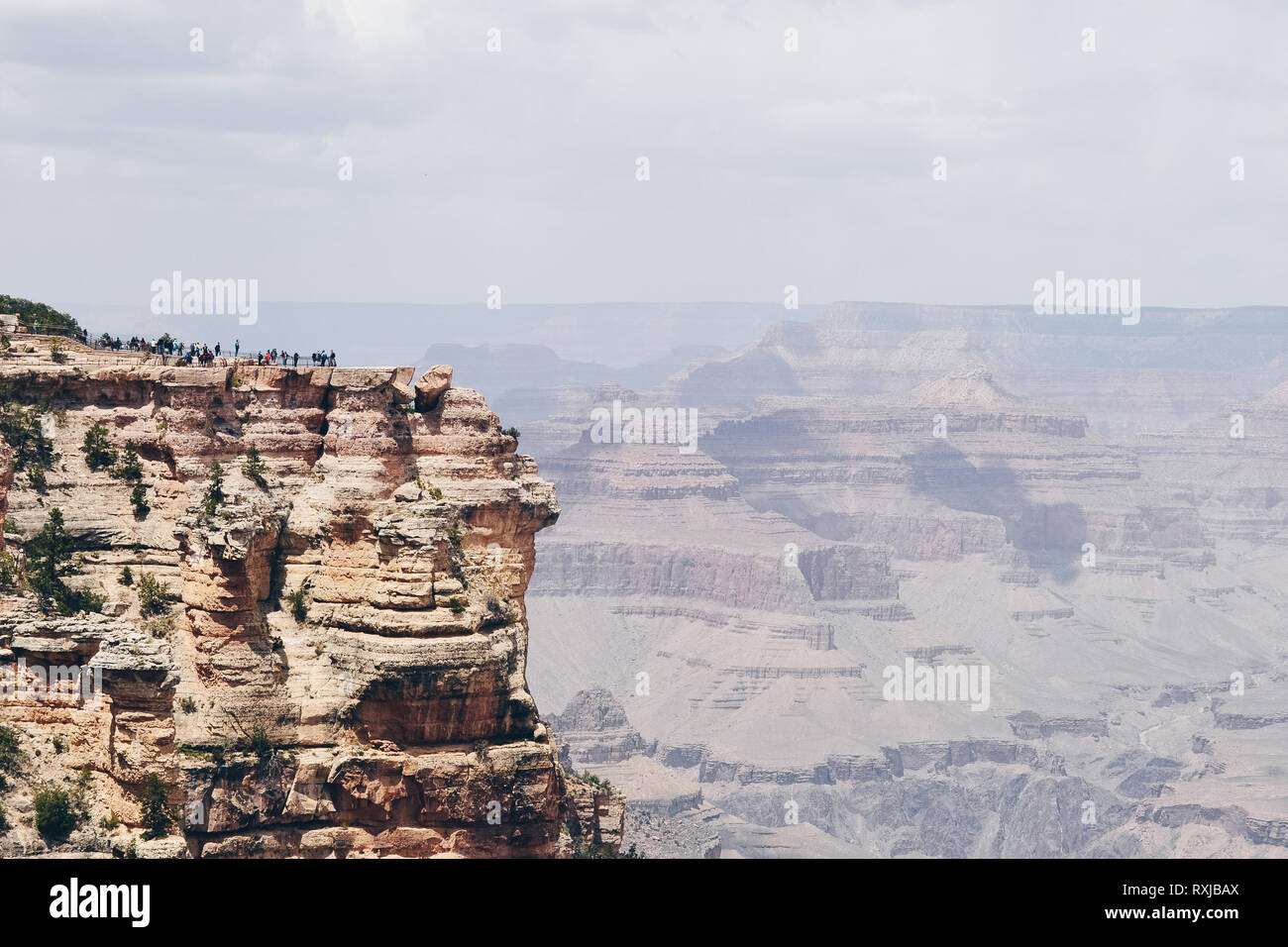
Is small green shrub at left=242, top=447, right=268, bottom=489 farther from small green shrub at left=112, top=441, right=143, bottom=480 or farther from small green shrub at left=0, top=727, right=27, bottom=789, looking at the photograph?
small green shrub at left=0, top=727, right=27, bottom=789

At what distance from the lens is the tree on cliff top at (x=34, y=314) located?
84262 mm

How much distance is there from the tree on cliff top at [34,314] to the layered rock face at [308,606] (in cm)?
1381

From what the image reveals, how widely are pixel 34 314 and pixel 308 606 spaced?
27.4 metres

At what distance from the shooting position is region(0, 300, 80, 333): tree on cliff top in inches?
3317

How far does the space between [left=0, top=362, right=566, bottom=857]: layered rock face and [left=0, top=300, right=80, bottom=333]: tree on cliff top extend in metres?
13.8

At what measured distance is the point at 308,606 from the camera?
6838 cm

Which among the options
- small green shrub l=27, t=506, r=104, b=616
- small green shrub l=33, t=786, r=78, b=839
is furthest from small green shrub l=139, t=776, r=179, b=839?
small green shrub l=27, t=506, r=104, b=616

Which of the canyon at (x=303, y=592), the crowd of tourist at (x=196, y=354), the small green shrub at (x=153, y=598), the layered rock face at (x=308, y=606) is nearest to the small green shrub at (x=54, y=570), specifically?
the canyon at (x=303, y=592)

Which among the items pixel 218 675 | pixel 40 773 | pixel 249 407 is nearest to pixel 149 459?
pixel 249 407

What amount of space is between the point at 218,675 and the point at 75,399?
11.2m

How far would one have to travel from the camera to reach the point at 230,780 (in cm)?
6538

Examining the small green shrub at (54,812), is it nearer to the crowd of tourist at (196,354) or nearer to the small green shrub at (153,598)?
the small green shrub at (153,598)
